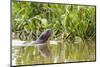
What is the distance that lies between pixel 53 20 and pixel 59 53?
0.45 metres

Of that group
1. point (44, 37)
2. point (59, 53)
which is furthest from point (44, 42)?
point (59, 53)

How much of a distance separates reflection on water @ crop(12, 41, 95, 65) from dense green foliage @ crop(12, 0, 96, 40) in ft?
0.40

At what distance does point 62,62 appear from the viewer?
2707 mm

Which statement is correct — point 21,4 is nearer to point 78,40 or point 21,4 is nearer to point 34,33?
point 34,33

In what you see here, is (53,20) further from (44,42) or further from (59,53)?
(59,53)

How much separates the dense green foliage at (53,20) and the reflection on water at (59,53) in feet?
0.40

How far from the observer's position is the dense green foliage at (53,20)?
2.52m

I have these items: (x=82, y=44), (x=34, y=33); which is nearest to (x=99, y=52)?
(x=82, y=44)

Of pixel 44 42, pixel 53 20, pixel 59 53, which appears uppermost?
pixel 53 20

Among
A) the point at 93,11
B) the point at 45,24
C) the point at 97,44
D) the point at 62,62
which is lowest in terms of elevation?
the point at 62,62

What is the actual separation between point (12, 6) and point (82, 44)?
1094 mm

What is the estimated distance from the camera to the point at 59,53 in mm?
2695

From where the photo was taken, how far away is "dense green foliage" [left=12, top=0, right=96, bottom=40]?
99.1 inches

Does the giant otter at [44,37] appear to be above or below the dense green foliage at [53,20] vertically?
below
